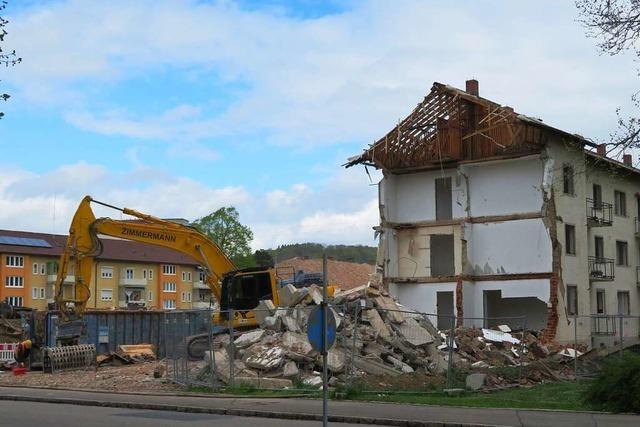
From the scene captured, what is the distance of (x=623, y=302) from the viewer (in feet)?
159

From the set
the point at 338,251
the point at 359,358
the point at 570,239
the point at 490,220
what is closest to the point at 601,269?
the point at 570,239

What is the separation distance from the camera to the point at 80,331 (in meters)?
32.2

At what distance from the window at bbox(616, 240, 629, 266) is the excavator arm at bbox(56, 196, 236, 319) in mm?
25130

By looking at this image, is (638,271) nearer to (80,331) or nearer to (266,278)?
(266,278)

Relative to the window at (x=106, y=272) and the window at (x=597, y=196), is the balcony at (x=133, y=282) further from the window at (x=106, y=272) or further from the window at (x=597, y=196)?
the window at (x=597, y=196)

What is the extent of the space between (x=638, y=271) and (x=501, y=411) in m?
36.1

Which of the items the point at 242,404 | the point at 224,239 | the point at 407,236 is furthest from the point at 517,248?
the point at 224,239

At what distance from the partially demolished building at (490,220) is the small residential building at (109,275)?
46009 mm

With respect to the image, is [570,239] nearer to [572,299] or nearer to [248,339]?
[572,299]

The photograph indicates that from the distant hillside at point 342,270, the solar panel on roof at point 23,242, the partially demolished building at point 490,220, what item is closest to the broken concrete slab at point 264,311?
the partially demolished building at point 490,220

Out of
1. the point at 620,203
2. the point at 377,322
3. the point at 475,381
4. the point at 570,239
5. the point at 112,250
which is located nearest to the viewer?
the point at 475,381

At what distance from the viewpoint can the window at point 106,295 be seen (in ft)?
330

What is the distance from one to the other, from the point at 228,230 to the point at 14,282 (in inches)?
953

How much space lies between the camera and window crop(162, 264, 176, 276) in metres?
108
